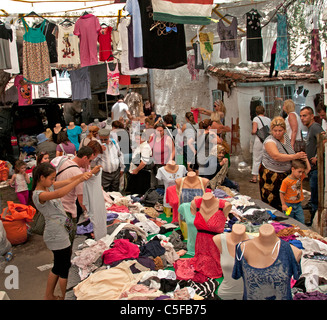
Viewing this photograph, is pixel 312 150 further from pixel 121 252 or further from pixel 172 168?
pixel 121 252

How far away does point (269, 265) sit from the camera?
2734 millimetres

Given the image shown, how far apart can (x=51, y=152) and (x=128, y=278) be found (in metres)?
5.70

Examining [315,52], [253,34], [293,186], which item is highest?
[253,34]

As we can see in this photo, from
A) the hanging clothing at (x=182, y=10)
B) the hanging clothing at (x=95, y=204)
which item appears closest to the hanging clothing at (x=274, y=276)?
the hanging clothing at (x=95, y=204)

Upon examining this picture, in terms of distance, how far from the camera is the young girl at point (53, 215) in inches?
150

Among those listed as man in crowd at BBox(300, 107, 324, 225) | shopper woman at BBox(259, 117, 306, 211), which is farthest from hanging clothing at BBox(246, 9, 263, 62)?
shopper woman at BBox(259, 117, 306, 211)

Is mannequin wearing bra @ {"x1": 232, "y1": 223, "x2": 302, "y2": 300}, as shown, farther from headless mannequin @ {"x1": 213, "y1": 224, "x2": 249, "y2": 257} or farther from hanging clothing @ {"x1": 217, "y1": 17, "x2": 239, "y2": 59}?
hanging clothing @ {"x1": 217, "y1": 17, "x2": 239, "y2": 59}

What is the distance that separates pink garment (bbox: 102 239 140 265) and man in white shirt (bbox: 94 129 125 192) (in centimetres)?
271

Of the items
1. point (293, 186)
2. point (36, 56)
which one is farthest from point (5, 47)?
point (293, 186)

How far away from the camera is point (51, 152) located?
8.73 m

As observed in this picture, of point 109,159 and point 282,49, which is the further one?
point 282,49

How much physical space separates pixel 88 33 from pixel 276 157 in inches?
212

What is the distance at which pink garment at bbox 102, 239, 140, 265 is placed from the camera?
420 centimetres
